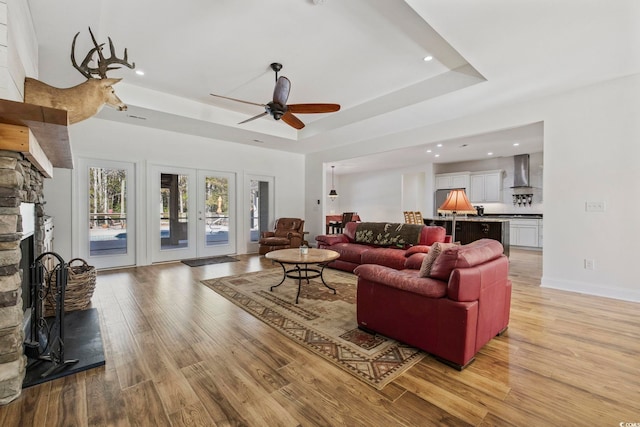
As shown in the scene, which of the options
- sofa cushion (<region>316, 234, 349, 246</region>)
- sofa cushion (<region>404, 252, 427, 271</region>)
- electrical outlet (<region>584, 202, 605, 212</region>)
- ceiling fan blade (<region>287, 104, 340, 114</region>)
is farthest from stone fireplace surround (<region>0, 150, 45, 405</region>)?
electrical outlet (<region>584, 202, 605, 212</region>)

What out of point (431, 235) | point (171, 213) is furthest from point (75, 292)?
point (431, 235)

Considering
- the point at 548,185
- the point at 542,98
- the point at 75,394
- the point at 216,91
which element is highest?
A: the point at 216,91

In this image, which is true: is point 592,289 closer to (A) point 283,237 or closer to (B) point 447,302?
(B) point 447,302

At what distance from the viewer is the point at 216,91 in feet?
15.1

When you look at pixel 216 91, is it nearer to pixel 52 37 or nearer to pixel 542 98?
pixel 52 37

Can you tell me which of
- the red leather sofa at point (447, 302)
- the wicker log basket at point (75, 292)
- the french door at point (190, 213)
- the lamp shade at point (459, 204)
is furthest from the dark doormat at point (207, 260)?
the lamp shade at point (459, 204)

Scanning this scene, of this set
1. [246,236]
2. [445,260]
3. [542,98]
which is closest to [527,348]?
[445,260]

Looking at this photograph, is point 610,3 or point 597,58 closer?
point 610,3

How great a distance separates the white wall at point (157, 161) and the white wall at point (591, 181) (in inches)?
198

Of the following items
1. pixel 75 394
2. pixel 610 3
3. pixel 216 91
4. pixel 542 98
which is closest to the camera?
pixel 75 394

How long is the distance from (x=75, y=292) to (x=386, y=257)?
3.82m

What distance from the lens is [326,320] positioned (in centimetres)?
287

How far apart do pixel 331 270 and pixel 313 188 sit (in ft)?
11.1

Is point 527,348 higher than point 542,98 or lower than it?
lower
